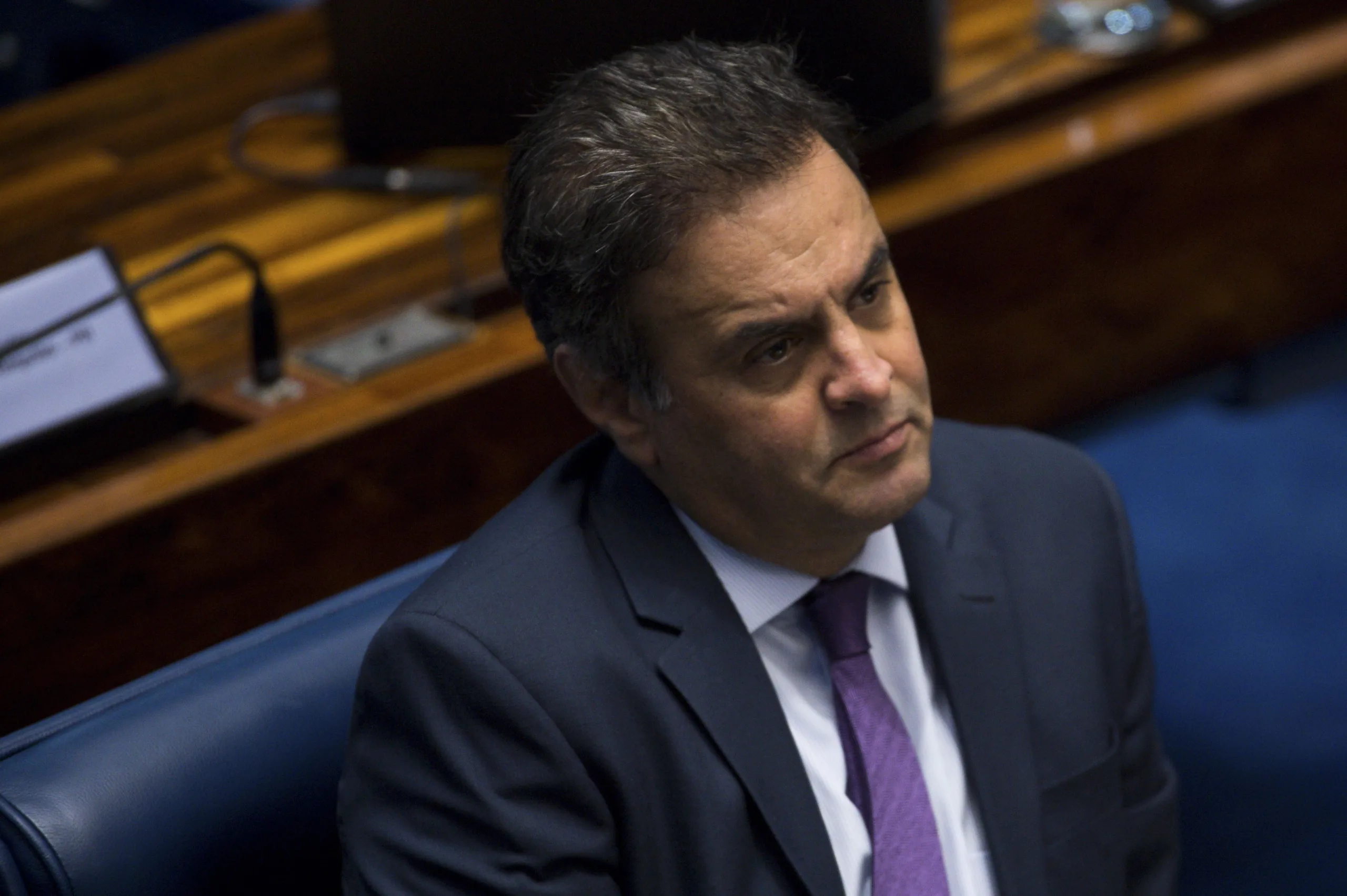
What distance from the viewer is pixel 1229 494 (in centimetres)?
247

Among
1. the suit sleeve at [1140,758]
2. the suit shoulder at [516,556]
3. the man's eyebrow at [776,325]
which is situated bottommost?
the suit sleeve at [1140,758]

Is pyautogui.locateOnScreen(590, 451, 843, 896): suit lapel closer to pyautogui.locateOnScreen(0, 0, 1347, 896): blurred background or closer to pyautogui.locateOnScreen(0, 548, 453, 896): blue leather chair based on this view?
pyautogui.locateOnScreen(0, 548, 453, 896): blue leather chair

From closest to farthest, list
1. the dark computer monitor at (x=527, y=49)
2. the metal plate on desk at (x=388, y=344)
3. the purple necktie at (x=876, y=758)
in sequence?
the purple necktie at (x=876, y=758) → the metal plate on desk at (x=388, y=344) → the dark computer monitor at (x=527, y=49)

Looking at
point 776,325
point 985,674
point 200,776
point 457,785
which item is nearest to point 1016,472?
point 985,674

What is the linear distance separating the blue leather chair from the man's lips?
0.30 meters

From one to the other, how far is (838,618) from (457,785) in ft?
0.85

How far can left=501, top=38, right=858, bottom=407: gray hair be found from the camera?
0.96 metres

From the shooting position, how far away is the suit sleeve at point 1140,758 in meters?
1.15

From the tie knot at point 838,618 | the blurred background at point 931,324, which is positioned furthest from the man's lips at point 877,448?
the blurred background at point 931,324

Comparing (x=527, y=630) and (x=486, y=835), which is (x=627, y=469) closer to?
(x=527, y=630)

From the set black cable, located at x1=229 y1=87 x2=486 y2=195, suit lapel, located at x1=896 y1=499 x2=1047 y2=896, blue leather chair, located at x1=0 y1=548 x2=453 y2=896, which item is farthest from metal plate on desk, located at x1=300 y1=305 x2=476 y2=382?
suit lapel, located at x1=896 y1=499 x2=1047 y2=896

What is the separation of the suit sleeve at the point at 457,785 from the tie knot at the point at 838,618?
185mm

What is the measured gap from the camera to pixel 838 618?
3.49ft

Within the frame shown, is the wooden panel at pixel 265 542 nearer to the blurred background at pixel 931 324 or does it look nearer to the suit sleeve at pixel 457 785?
the blurred background at pixel 931 324
